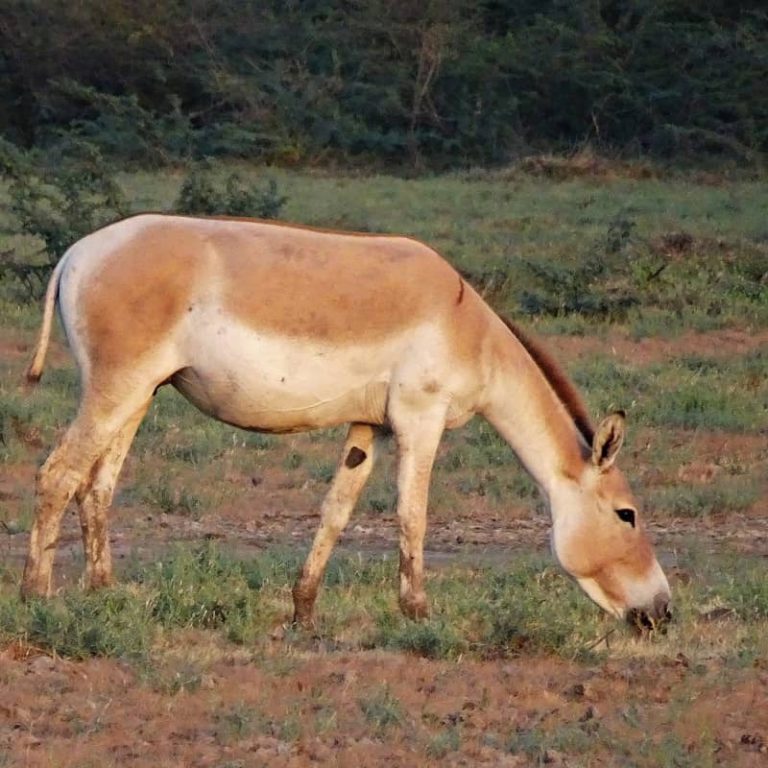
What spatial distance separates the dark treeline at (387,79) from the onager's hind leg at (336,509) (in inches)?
843

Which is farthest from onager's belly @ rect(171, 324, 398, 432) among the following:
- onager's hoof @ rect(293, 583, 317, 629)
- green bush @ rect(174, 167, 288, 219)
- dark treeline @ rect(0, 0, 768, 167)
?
dark treeline @ rect(0, 0, 768, 167)

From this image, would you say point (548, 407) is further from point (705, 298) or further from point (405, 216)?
point (405, 216)

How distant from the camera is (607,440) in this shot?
23.1 feet

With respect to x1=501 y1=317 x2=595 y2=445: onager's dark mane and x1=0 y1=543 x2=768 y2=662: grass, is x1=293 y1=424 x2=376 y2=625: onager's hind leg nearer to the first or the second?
x1=0 y1=543 x2=768 y2=662: grass

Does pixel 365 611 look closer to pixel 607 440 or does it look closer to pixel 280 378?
pixel 280 378

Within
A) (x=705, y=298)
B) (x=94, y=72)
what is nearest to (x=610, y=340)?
(x=705, y=298)

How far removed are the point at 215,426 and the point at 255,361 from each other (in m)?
4.52

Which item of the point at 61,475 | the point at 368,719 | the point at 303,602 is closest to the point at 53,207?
the point at 61,475

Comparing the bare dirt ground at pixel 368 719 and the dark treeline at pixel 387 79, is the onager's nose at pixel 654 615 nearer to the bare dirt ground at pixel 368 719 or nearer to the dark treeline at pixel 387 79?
the bare dirt ground at pixel 368 719

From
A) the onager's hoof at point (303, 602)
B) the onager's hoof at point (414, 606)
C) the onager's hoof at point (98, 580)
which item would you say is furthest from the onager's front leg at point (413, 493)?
the onager's hoof at point (98, 580)

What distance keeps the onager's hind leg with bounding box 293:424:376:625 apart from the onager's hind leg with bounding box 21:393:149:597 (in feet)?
2.81

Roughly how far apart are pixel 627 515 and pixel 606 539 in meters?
0.14

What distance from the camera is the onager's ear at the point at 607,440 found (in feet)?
22.9

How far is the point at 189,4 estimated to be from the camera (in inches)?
1305
